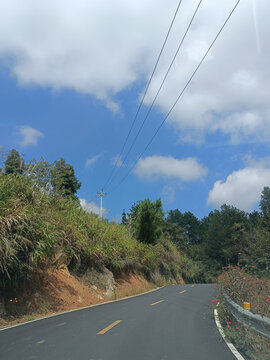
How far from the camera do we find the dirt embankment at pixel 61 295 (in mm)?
12398

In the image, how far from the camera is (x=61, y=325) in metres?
9.76

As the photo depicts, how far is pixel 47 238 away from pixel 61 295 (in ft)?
12.9

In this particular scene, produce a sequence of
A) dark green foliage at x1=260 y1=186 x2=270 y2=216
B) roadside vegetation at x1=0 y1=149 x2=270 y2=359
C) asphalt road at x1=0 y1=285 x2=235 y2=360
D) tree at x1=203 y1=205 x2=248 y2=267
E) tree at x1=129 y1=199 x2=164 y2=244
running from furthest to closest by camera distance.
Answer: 1. dark green foliage at x1=260 y1=186 x2=270 y2=216
2. tree at x1=203 y1=205 x2=248 y2=267
3. tree at x1=129 y1=199 x2=164 y2=244
4. roadside vegetation at x1=0 y1=149 x2=270 y2=359
5. asphalt road at x1=0 y1=285 x2=235 y2=360

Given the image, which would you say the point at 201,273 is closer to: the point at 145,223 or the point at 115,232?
the point at 145,223

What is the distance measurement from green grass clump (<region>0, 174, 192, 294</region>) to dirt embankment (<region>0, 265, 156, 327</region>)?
2.17ft

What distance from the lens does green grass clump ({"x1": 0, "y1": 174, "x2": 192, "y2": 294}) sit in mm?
12031

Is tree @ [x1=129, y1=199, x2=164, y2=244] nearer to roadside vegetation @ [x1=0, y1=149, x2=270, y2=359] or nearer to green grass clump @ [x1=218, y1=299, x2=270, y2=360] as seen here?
roadside vegetation @ [x1=0, y1=149, x2=270, y2=359]

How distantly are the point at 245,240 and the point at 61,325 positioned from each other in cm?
6295

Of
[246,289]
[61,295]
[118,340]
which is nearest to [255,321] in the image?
[118,340]

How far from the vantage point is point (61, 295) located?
607 inches

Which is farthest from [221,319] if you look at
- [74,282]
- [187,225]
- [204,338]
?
[187,225]

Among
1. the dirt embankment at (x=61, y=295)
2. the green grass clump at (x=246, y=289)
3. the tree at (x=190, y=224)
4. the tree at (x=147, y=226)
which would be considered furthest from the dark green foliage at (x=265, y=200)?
the green grass clump at (x=246, y=289)

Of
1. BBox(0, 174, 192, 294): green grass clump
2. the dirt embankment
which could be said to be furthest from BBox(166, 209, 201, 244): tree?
the dirt embankment

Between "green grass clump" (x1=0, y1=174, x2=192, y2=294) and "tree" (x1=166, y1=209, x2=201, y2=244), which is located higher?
"tree" (x1=166, y1=209, x2=201, y2=244)
